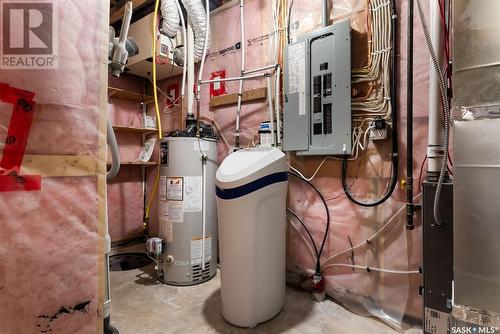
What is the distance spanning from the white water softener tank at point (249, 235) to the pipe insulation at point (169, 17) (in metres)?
1.52

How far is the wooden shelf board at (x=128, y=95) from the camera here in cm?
256

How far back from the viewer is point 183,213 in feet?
6.07

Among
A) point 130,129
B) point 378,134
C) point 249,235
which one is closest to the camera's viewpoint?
point 249,235

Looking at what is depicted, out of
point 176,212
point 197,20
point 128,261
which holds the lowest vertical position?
point 128,261

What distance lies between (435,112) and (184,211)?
1603mm

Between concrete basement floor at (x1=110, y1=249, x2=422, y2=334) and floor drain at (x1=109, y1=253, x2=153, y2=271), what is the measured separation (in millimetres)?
364

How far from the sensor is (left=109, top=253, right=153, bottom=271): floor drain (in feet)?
7.22

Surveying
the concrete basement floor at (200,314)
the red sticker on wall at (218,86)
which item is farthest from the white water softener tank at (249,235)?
the red sticker on wall at (218,86)

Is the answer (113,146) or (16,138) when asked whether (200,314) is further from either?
(16,138)

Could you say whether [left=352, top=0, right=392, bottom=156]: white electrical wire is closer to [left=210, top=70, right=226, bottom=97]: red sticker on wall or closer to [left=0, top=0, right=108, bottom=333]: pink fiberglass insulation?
[left=210, top=70, right=226, bottom=97]: red sticker on wall

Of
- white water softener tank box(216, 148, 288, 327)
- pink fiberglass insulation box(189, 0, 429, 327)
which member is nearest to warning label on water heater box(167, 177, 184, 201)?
white water softener tank box(216, 148, 288, 327)

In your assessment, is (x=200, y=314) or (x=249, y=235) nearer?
(x=249, y=235)

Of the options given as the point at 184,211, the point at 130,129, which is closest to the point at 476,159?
the point at 184,211

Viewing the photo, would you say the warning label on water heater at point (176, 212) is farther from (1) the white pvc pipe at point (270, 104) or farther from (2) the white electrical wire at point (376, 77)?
(2) the white electrical wire at point (376, 77)
